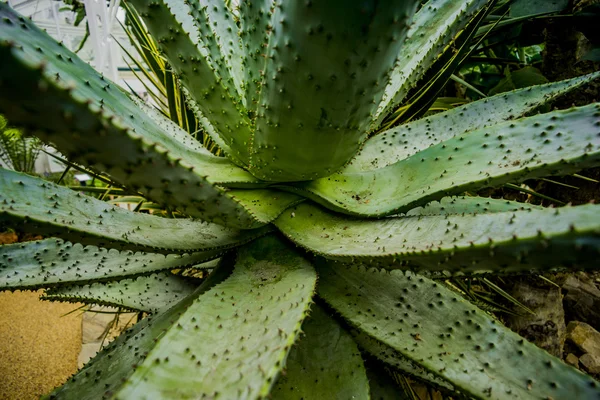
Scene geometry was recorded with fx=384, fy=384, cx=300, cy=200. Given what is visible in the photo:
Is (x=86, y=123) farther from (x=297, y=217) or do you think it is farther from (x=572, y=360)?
(x=572, y=360)

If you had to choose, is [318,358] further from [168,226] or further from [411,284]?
[168,226]

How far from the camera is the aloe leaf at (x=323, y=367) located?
619mm

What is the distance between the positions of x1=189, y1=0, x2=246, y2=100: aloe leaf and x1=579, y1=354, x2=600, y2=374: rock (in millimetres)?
1204

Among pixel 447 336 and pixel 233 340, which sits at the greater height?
pixel 447 336

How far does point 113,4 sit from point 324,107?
11.8ft

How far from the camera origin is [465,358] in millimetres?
596

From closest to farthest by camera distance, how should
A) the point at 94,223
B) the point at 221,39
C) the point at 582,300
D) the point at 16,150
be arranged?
the point at 94,223
the point at 221,39
the point at 582,300
the point at 16,150

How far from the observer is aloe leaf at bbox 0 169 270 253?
58 centimetres

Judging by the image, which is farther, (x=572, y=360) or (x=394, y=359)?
(x=572, y=360)

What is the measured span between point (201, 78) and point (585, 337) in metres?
1.33

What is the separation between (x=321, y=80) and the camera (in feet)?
1.85

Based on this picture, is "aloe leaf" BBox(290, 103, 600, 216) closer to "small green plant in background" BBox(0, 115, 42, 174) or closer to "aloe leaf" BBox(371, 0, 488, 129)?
"aloe leaf" BBox(371, 0, 488, 129)

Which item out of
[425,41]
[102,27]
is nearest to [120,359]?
[425,41]

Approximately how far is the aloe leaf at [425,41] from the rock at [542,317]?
0.60 meters
